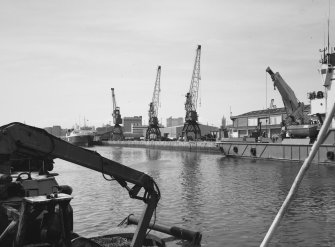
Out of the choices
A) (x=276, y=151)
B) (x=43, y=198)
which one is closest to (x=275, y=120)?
(x=276, y=151)

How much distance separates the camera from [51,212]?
9.55 m

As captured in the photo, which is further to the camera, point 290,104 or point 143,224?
point 290,104

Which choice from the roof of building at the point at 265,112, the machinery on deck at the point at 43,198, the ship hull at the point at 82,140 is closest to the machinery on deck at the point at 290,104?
the roof of building at the point at 265,112

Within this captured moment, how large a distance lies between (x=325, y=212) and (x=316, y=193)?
272 inches

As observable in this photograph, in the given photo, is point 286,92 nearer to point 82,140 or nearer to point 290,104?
point 290,104

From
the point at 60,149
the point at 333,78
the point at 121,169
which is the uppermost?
the point at 333,78

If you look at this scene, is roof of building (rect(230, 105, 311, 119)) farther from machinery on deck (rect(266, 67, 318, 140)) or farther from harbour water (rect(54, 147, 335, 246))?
harbour water (rect(54, 147, 335, 246))

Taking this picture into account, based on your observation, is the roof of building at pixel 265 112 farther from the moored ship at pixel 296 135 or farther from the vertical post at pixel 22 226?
the vertical post at pixel 22 226

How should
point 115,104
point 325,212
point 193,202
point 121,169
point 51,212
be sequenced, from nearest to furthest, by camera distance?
1. point 51,212
2. point 121,169
3. point 325,212
4. point 193,202
5. point 115,104

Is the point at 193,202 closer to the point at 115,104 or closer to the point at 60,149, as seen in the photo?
the point at 60,149

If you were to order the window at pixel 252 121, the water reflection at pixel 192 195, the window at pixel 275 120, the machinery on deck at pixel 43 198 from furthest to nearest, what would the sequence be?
1. the window at pixel 252 121
2. the window at pixel 275 120
3. the water reflection at pixel 192 195
4. the machinery on deck at pixel 43 198

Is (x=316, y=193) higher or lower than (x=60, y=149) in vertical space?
lower

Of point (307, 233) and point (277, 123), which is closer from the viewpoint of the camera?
point (307, 233)

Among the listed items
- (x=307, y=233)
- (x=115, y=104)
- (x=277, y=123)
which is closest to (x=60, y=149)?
(x=307, y=233)
